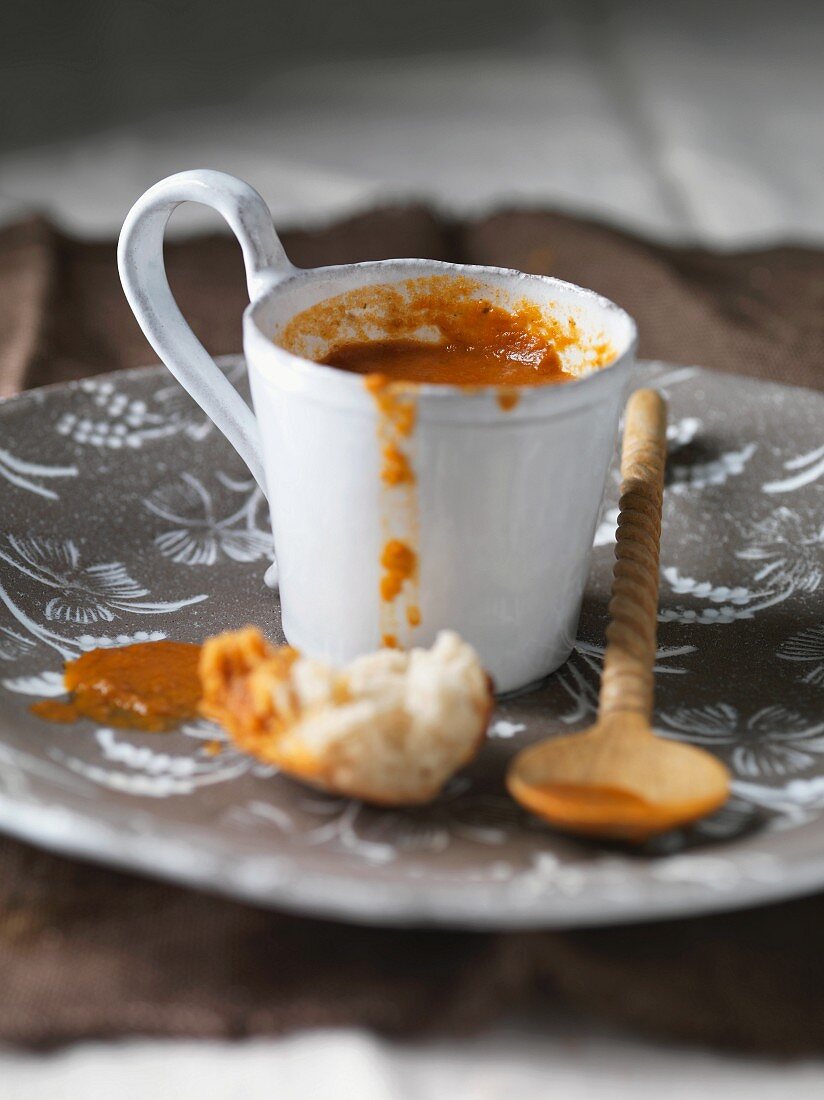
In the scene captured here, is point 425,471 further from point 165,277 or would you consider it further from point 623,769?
point 165,277

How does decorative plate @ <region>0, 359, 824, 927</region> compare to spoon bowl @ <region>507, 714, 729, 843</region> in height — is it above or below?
below

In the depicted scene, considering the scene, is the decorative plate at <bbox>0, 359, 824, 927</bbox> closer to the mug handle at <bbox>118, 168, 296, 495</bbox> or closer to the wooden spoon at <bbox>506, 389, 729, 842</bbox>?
the wooden spoon at <bbox>506, 389, 729, 842</bbox>

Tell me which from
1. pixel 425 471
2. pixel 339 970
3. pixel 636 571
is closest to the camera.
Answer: pixel 339 970

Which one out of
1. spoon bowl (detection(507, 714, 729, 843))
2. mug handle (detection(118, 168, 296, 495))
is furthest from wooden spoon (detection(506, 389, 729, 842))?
mug handle (detection(118, 168, 296, 495))

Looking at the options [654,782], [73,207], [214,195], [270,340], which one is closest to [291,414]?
[270,340]

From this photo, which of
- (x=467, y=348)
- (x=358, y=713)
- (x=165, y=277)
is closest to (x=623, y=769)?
(x=358, y=713)

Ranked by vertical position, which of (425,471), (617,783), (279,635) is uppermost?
(425,471)

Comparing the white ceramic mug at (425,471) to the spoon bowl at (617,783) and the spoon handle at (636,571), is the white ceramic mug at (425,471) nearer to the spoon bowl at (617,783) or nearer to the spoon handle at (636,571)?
the spoon handle at (636,571)
